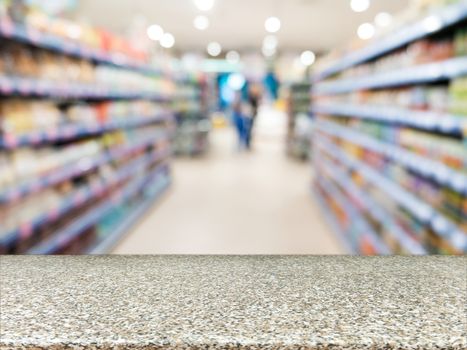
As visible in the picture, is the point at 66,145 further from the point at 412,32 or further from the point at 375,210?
the point at 412,32

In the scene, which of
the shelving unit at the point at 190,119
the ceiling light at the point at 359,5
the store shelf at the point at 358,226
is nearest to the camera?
the store shelf at the point at 358,226

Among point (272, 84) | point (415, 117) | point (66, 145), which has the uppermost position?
point (272, 84)

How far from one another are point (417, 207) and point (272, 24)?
9.63 m

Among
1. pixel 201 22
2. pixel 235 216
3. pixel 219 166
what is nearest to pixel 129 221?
pixel 235 216

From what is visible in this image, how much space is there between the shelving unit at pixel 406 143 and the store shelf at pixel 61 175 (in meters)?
2.52

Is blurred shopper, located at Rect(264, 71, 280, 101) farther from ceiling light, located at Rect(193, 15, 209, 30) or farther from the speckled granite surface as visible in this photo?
the speckled granite surface

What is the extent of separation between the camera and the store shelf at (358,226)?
3518mm

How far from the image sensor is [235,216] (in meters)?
5.37

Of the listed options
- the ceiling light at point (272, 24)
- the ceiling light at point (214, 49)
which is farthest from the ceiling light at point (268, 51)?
the ceiling light at point (272, 24)

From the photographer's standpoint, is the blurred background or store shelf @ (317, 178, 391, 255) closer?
the blurred background

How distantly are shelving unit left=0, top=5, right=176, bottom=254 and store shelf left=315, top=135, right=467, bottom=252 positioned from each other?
2.51 m

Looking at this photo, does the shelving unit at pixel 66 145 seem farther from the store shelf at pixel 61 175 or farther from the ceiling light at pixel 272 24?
the ceiling light at pixel 272 24

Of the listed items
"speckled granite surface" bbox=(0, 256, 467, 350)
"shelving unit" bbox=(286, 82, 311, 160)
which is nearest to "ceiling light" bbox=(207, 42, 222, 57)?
"shelving unit" bbox=(286, 82, 311, 160)

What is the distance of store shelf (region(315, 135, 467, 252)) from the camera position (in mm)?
2222
